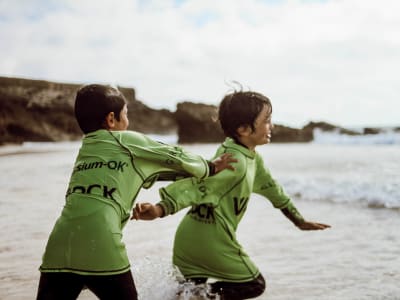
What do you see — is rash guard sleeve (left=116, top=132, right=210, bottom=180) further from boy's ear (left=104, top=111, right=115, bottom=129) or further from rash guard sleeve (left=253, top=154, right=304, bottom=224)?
rash guard sleeve (left=253, top=154, right=304, bottom=224)

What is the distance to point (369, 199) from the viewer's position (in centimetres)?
754

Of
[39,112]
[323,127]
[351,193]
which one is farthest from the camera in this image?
[39,112]

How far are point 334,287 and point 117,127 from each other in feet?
6.58

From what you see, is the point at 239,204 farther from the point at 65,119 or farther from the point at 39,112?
the point at 39,112

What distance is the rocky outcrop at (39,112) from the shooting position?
4859cm

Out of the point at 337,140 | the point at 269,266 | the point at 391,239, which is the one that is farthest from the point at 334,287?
the point at 337,140

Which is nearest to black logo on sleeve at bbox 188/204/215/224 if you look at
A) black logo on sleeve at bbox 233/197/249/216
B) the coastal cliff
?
black logo on sleeve at bbox 233/197/249/216

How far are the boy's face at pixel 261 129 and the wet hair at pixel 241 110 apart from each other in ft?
0.07

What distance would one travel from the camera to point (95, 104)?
236cm

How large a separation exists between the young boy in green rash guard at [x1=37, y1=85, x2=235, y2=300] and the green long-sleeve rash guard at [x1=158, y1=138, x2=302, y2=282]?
5.7 inches

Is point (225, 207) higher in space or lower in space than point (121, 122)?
lower

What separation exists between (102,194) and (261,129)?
101cm

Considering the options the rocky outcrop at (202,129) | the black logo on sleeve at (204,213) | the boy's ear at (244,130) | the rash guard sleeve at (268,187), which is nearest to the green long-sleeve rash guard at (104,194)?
the black logo on sleeve at (204,213)

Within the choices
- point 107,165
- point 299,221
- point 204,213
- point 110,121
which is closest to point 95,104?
point 110,121
